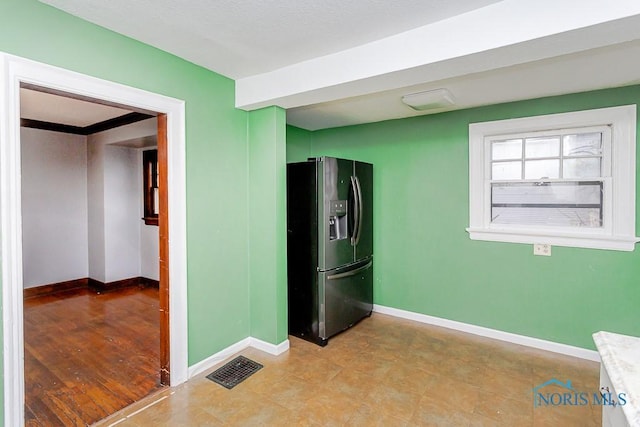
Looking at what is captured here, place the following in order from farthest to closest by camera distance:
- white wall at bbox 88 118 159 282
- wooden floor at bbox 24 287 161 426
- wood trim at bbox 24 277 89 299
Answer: white wall at bbox 88 118 159 282 → wood trim at bbox 24 277 89 299 → wooden floor at bbox 24 287 161 426

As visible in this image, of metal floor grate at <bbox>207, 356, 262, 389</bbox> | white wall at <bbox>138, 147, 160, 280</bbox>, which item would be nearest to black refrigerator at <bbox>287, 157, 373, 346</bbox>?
metal floor grate at <bbox>207, 356, 262, 389</bbox>

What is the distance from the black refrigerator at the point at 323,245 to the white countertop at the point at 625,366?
210 centimetres

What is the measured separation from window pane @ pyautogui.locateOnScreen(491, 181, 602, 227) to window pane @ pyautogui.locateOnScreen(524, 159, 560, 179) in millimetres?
87

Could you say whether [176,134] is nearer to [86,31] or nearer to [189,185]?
[189,185]

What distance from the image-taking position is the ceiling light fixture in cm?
273

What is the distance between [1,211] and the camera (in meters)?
1.59

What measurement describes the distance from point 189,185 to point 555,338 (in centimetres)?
347

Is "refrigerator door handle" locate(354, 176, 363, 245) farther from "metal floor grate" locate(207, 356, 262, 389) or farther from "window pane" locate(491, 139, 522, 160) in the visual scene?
"metal floor grate" locate(207, 356, 262, 389)

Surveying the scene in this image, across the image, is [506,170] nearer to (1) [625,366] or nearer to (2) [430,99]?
(2) [430,99]

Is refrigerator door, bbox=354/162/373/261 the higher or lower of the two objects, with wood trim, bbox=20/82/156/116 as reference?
lower

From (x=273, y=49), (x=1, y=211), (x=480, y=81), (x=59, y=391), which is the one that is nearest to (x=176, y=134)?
(x=273, y=49)

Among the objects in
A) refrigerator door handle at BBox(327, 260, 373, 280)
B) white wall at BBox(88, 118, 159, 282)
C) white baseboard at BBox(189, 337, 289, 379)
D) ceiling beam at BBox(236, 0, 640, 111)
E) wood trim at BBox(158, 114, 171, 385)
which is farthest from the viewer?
white wall at BBox(88, 118, 159, 282)

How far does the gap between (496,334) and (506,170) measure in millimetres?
1637

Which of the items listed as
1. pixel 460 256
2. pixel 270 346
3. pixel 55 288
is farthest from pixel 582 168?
pixel 55 288
